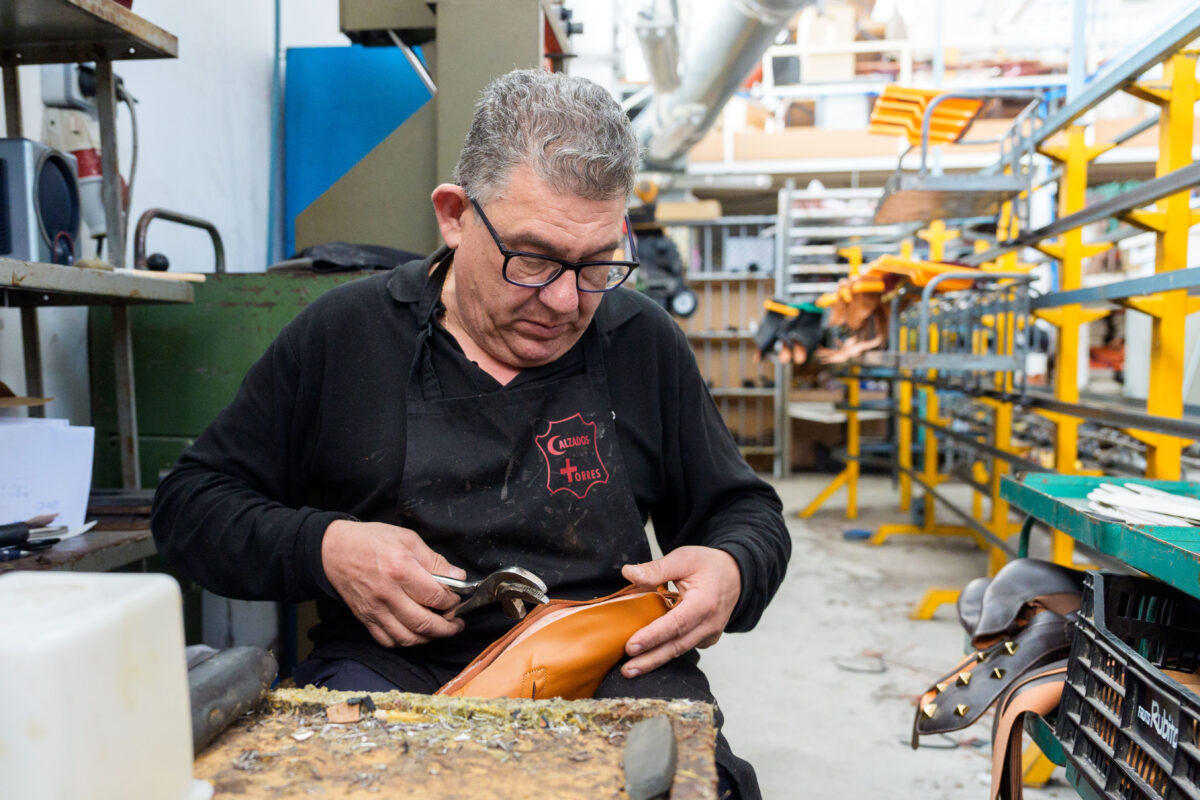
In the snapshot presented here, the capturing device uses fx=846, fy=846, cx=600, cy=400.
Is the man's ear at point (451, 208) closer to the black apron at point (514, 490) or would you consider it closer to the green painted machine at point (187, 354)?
the black apron at point (514, 490)

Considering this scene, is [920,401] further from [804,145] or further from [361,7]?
[361,7]

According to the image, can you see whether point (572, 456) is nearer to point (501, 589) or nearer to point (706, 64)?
point (501, 589)

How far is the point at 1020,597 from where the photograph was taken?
1291mm

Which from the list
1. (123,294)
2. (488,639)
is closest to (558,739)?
(488,639)

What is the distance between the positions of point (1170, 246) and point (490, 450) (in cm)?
175

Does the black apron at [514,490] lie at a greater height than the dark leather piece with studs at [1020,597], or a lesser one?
greater

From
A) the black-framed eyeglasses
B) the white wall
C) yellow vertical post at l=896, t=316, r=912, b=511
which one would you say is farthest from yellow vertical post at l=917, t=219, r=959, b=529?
the black-framed eyeglasses

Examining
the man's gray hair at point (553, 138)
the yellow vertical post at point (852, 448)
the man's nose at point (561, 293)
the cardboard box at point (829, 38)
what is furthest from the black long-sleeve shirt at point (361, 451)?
the cardboard box at point (829, 38)

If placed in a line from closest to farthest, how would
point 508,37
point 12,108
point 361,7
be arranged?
point 12,108
point 508,37
point 361,7

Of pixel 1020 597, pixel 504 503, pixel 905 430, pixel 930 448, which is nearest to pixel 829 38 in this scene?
pixel 905 430

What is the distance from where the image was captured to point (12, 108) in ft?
5.43

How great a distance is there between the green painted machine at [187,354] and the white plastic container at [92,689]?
1402 millimetres

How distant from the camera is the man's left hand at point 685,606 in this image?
1036 mm

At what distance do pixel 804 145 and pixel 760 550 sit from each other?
6.57 meters
